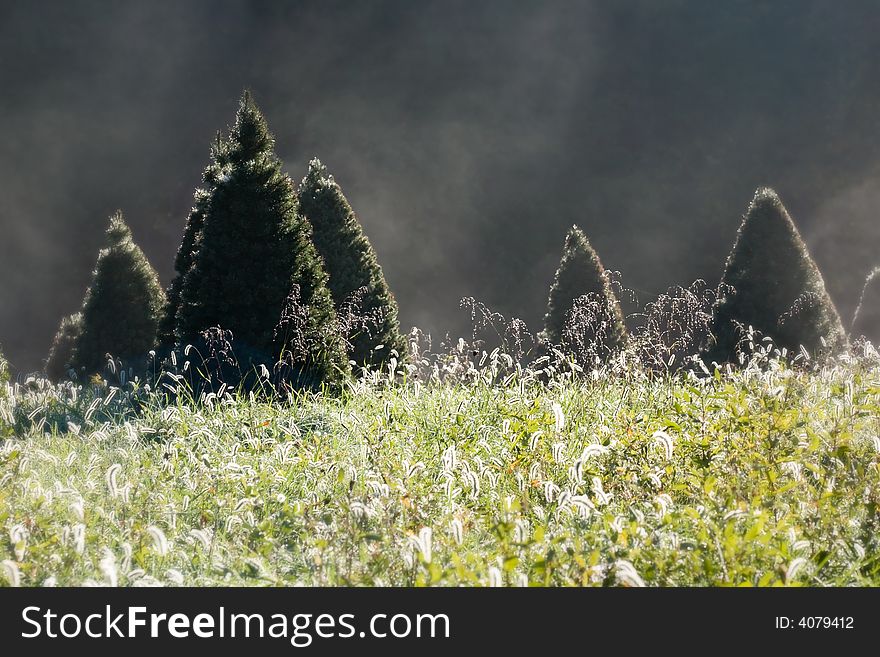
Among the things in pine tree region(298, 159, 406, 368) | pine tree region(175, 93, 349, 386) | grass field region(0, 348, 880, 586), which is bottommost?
grass field region(0, 348, 880, 586)

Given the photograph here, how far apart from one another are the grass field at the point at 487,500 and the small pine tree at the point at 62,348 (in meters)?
17.4

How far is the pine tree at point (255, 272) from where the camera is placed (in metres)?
11.8

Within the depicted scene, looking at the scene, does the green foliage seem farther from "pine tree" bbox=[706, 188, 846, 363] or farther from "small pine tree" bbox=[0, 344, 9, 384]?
"pine tree" bbox=[706, 188, 846, 363]

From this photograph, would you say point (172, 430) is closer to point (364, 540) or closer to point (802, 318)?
point (364, 540)

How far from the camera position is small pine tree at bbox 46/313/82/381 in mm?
23234

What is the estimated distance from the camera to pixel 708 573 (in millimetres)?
3430

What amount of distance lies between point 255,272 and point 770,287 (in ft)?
35.0

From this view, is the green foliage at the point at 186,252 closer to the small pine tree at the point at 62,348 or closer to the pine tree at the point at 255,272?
the pine tree at the point at 255,272

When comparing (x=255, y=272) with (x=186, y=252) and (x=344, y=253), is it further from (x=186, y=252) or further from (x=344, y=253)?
(x=186, y=252)

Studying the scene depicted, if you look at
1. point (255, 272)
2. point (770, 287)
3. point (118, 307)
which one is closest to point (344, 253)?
point (255, 272)

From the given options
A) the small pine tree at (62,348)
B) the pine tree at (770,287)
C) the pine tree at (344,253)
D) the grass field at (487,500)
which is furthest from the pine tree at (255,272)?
the small pine tree at (62,348)

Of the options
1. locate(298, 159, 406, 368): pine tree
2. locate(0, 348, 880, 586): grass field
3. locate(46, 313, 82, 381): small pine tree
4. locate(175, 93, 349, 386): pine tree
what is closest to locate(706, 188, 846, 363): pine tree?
locate(298, 159, 406, 368): pine tree

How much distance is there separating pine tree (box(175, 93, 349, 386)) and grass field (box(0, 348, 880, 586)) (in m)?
4.24
